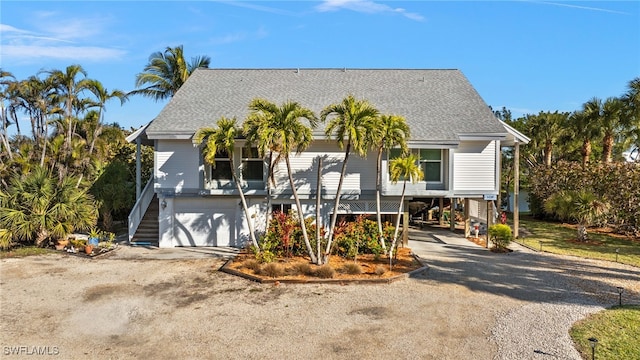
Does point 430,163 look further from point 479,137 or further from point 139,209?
point 139,209

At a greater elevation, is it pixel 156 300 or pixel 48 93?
pixel 48 93

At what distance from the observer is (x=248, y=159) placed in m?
17.4

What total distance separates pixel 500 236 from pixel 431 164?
4.20 m

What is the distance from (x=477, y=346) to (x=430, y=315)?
1.71 m

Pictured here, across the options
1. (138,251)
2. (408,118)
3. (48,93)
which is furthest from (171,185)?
(408,118)

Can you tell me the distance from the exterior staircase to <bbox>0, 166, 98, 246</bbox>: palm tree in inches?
78.2

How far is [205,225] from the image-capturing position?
1770cm

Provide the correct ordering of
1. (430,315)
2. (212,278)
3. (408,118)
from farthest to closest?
(408,118) < (212,278) < (430,315)

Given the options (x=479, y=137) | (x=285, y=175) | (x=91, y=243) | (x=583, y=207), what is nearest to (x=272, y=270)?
(x=285, y=175)

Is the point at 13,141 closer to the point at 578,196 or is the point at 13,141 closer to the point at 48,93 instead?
the point at 48,93

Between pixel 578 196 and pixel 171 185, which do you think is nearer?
pixel 171 185

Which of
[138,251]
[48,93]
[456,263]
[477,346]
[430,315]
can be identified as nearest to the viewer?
[477,346]

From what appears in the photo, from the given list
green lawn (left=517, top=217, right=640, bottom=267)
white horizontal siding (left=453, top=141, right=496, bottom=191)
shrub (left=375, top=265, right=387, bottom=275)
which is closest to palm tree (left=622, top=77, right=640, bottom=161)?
green lawn (left=517, top=217, right=640, bottom=267)

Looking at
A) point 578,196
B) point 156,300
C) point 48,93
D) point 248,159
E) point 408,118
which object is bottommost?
point 156,300
